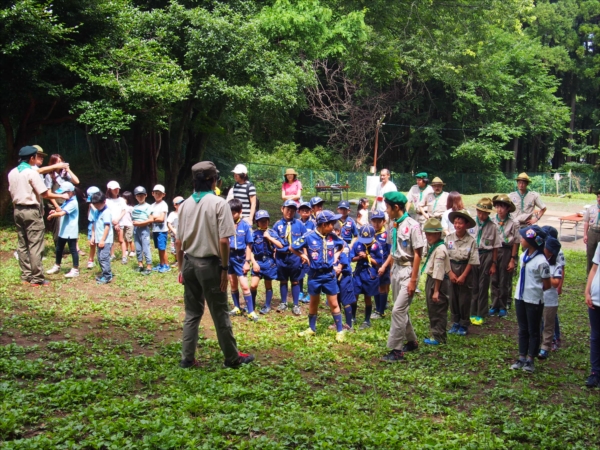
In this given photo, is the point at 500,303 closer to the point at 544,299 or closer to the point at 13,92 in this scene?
the point at 544,299

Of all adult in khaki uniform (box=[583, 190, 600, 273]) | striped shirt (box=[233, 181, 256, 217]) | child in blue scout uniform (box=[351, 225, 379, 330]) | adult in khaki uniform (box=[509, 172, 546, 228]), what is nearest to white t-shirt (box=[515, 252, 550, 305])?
child in blue scout uniform (box=[351, 225, 379, 330])

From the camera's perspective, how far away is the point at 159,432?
476 centimetres

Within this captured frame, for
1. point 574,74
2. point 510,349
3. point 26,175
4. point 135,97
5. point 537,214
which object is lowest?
point 510,349

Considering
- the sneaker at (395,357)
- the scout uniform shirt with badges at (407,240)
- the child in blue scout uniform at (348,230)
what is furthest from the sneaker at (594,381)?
the child in blue scout uniform at (348,230)

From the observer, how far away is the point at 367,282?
9.12 m

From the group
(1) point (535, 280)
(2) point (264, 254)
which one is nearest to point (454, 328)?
(1) point (535, 280)

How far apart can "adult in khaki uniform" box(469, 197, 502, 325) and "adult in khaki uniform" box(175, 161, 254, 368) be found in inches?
188

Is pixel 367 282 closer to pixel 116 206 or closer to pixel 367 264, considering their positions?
pixel 367 264

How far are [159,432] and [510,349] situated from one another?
16.8 ft

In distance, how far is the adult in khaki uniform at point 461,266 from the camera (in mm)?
8711

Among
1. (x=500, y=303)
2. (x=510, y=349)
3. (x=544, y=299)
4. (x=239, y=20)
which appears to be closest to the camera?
(x=544, y=299)

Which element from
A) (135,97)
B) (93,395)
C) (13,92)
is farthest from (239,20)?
(93,395)

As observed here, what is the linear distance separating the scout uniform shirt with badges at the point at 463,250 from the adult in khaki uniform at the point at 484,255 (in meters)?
0.76

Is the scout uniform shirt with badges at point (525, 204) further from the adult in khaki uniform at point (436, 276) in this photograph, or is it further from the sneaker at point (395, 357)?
the sneaker at point (395, 357)
